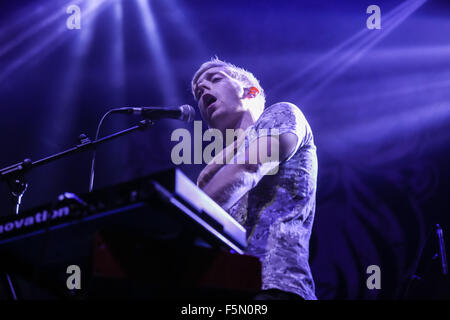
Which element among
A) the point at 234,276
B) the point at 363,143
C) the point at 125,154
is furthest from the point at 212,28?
the point at 234,276

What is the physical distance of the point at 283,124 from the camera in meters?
2.02

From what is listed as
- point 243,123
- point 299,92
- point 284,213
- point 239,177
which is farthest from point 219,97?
point 299,92

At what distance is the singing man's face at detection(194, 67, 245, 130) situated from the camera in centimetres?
286

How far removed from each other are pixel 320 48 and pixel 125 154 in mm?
1975

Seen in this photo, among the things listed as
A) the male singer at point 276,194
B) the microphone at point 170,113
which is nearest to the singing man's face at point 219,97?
the microphone at point 170,113

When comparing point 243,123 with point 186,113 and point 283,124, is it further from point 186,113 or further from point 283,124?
point 283,124

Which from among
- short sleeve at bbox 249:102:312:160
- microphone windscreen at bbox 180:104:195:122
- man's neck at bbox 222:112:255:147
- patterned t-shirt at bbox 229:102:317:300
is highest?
man's neck at bbox 222:112:255:147

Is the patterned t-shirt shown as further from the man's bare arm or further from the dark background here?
the dark background

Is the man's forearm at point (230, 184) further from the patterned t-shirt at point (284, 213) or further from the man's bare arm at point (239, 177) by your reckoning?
the patterned t-shirt at point (284, 213)

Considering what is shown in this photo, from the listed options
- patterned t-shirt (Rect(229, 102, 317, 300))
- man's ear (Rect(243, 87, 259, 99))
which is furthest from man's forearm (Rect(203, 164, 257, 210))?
man's ear (Rect(243, 87, 259, 99))

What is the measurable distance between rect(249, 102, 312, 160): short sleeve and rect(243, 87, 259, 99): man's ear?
75 centimetres

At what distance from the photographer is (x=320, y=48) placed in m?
4.28

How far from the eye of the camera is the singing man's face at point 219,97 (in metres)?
2.86

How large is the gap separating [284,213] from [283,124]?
1.23 feet
